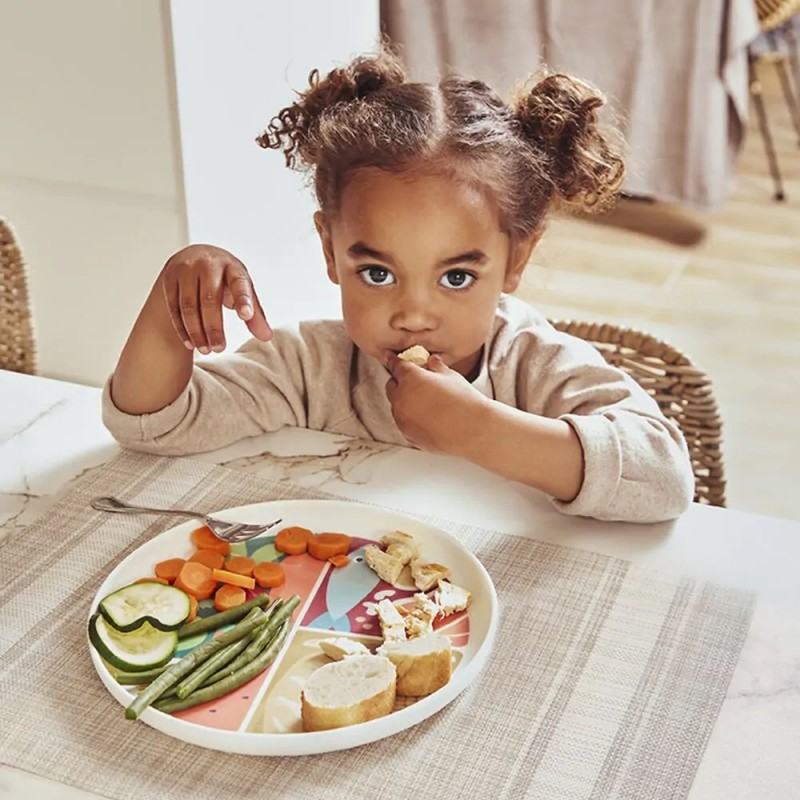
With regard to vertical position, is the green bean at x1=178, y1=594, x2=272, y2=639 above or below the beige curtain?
above

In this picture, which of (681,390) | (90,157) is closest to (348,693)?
(681,390)

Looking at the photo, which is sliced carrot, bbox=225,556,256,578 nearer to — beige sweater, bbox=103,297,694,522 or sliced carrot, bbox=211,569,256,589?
sliced carrot, bbox=211,569,256,589

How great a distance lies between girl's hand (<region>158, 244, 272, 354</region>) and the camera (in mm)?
1216

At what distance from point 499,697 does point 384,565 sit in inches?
7.1

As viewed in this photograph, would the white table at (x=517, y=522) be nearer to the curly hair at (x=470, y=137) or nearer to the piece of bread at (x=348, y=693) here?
the piece of bread at (x=348, y=693)

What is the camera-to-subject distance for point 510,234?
130 cm

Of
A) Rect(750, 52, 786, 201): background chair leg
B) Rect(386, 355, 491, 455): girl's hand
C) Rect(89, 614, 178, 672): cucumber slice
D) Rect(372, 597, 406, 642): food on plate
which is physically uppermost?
Rect(386, 355, 491, 455): girl's hand

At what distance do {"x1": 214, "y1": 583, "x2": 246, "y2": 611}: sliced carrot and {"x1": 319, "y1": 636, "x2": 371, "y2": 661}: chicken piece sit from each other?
0.10 metres

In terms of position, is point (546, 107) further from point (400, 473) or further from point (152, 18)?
point (152, 18)

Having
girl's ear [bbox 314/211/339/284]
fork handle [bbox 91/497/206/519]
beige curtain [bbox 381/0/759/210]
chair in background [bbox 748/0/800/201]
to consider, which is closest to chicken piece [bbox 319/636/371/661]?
fork handle [bbox 91/497/206/519]

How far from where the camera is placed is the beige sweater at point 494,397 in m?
1.14

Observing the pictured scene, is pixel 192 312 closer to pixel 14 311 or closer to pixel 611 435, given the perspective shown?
pixel 611 435

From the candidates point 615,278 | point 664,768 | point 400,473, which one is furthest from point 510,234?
point 615,278

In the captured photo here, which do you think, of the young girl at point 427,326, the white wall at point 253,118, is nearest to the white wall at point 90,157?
the white wall at point 253,118
